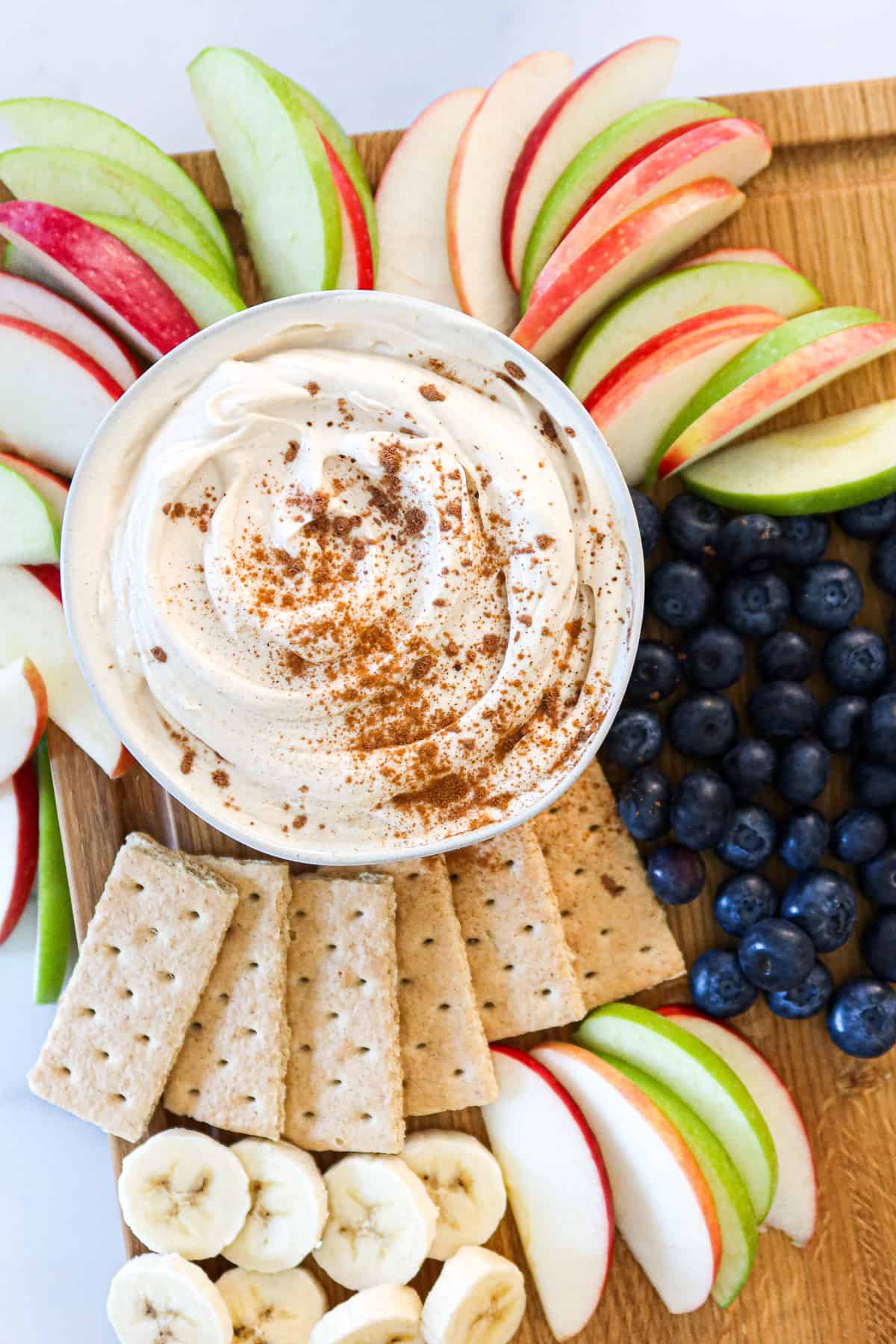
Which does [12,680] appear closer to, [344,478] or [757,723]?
[344,478]

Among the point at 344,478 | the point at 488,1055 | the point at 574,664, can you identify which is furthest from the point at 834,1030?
the point at 344,478

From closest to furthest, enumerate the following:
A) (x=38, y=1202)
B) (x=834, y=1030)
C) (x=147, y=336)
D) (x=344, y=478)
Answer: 1. (x=344, y=478)
2. (x=147, y=336)
3. (x=834, y=1030)
4. (x=38, y=1202)

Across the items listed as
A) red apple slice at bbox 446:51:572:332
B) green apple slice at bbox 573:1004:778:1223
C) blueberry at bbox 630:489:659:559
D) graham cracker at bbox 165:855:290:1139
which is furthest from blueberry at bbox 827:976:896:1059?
red apple slice at bbox 446:51:572:332

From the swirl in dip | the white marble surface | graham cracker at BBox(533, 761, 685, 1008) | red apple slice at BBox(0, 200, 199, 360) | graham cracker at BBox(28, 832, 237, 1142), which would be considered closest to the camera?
the swirl in dip

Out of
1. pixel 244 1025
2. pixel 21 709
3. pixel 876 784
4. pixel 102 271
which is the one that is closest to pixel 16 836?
pixel 21 709

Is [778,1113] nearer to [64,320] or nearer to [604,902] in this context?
[604,902]

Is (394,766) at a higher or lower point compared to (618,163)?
lower

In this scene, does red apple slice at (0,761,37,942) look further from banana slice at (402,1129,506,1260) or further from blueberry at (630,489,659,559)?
blueberry at (630,489,659,559)
